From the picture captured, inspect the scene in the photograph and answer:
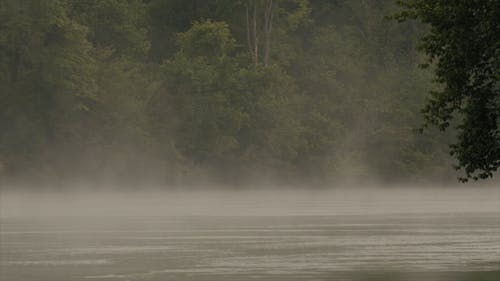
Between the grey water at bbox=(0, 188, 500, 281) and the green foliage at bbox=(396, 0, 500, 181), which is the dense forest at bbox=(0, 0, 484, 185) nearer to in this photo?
the grey water at bbox=(0, 188, 500, 281)

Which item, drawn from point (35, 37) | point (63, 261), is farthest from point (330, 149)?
point (63, 261)

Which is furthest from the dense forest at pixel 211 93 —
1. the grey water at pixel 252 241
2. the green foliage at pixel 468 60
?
the green foliage at pixel 468 60

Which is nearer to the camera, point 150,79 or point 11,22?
point 11,22

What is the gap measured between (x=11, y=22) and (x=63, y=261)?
59121mm

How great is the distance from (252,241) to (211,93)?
2337 inches

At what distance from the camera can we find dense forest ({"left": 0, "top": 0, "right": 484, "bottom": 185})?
96.9 m

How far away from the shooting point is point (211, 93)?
104 meters

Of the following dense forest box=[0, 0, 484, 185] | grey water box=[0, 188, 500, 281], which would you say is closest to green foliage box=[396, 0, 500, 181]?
grey water box=[0, 188, 500, 281]

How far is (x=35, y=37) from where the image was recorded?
315ft

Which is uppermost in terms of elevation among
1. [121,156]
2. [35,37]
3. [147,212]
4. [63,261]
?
[35,37]

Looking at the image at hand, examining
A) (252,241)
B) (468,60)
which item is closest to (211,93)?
(252,241)

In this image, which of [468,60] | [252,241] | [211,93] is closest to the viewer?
[468,60]

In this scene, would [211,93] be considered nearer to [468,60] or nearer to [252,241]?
[252,241]

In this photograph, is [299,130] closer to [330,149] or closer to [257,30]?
[330,149]
